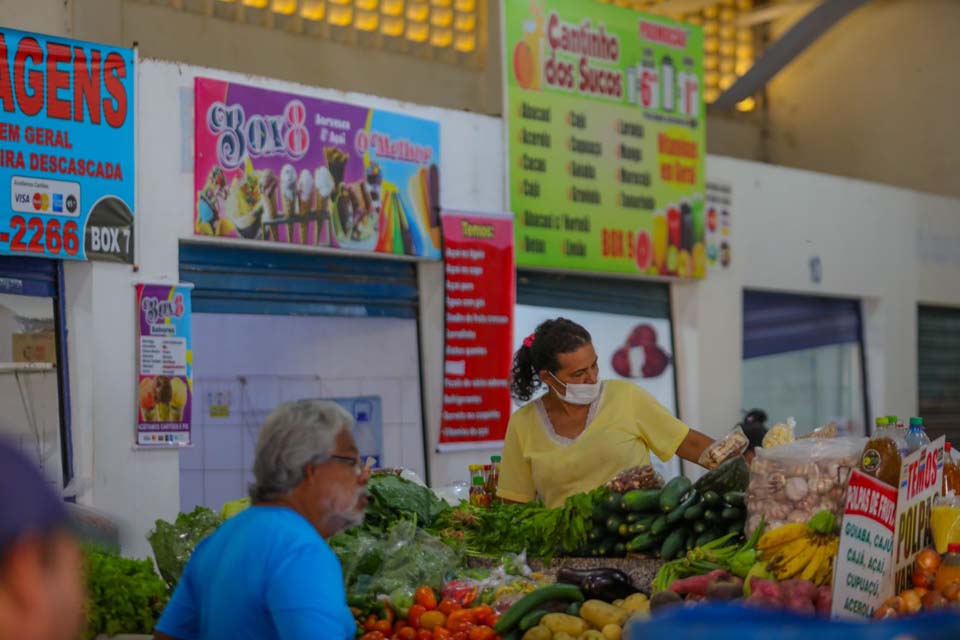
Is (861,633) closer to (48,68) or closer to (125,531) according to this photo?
(125,531)

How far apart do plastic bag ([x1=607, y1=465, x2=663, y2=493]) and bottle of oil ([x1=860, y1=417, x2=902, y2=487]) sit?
2.94ft

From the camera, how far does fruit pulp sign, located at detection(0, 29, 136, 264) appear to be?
617cm

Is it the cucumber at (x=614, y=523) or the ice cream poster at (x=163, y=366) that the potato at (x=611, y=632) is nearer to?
the cucumber at (x=614, y=523)

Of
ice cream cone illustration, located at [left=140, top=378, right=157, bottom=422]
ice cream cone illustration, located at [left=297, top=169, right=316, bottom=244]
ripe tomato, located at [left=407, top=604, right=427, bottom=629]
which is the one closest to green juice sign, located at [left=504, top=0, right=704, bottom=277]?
ice cream cone illustration, located at [left=297, top=169, right=316, bottom=244]

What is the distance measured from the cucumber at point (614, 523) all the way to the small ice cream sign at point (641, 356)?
5.18 meters

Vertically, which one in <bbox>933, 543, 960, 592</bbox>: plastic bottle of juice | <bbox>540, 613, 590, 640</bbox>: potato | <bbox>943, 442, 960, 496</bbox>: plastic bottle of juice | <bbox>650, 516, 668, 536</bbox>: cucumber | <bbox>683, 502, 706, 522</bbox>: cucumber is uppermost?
<bbox>943, 442, 960, 496</bbox>: plastic bottle of juice

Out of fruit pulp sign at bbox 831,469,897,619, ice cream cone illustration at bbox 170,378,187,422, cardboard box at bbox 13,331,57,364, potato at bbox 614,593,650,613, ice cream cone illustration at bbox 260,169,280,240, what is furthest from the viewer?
ice cream cone illustration at bbox 260,169,280,240

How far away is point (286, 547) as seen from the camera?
2.78 m

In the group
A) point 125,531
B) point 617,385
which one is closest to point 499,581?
point 617,385

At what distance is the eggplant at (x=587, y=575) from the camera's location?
404 centimetres

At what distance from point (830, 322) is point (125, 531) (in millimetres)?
7160

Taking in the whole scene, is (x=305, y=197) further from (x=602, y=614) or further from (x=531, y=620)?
(x=602, y=614)

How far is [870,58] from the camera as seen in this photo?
12508 millimetres

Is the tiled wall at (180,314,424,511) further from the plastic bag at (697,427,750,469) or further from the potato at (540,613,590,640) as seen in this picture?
the potato at (540,613,590,640)
